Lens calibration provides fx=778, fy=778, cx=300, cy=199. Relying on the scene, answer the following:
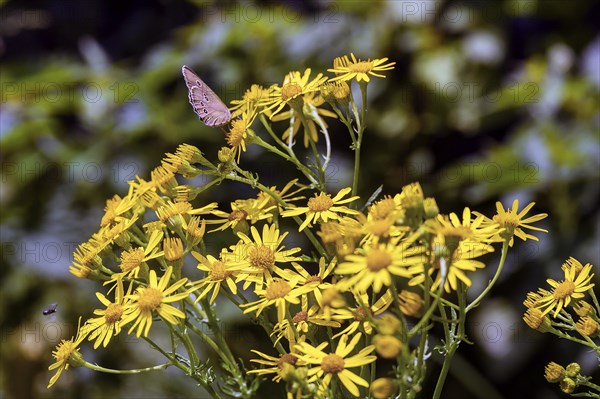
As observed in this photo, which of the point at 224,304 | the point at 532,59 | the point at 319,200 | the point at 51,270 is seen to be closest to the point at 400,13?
the point at 532,59

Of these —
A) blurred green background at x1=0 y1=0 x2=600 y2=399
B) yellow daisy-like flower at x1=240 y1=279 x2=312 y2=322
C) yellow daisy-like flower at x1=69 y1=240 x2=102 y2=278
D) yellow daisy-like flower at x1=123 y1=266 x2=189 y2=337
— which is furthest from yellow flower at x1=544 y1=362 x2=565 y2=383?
blurred green background at x1=0 y1=0 x2=600 y2=399

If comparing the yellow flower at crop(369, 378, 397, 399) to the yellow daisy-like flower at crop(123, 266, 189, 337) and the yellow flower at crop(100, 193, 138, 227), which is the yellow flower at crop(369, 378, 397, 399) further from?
the yellow flower at crop(100, 193, 138, 227)

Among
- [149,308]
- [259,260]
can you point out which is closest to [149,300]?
[149,308]

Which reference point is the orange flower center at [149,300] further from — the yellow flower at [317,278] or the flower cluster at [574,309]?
the flower cluster at [574,309]

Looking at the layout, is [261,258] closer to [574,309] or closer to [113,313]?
[113,313]

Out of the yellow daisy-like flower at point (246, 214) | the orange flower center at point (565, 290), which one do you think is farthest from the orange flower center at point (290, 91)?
the orange flower center at point (565, 290)
